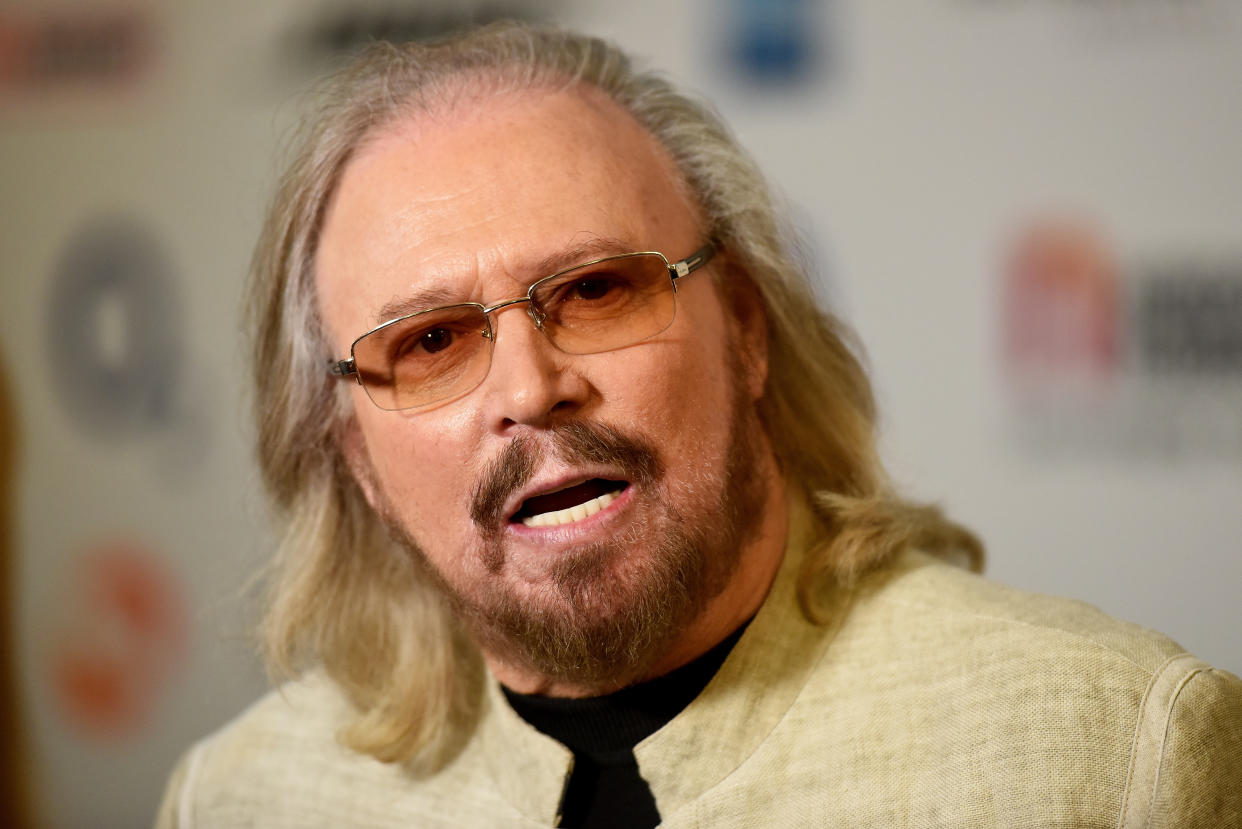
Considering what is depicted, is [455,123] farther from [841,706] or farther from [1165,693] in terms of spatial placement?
[1165,693]

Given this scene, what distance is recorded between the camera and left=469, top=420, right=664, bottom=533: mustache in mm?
1425

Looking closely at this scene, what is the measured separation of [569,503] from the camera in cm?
152

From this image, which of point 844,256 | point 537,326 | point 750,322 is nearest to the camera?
point 537,326

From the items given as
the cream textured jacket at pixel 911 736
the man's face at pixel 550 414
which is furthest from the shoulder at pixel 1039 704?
the man's face at pixel 550 414

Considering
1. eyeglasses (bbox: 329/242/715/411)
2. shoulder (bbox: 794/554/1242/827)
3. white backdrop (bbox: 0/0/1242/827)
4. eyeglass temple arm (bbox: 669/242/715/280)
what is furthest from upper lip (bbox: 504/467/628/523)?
white backdrop (bbox: 0/0/1242/827)

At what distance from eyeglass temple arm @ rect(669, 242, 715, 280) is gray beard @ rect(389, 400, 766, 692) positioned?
0.79 ft

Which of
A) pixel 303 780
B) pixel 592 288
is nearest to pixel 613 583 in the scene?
pixel 592 288

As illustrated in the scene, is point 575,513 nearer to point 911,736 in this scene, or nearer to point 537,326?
point 537,326

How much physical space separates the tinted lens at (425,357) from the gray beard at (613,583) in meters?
0.15

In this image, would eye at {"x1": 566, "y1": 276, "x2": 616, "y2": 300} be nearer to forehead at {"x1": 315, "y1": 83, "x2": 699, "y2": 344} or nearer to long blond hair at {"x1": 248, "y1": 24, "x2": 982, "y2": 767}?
forehead at {"x1": 315, "y1": 83, "x2": 699, "y2": 344}

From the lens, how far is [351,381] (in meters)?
1.72

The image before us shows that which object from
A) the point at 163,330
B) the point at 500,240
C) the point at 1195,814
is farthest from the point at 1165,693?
the point at 163,330

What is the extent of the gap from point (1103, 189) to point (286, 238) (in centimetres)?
177

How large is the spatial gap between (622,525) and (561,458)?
0.39ft
